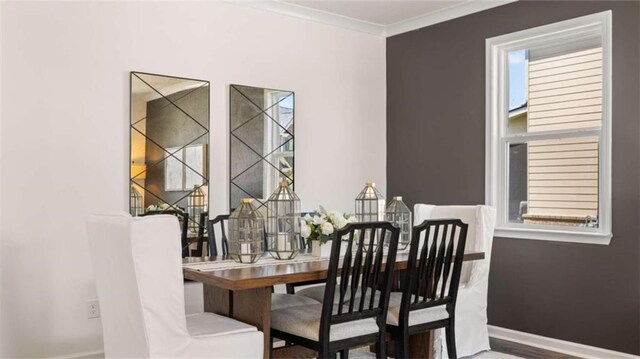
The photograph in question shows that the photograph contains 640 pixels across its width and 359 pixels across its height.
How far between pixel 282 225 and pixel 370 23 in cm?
277

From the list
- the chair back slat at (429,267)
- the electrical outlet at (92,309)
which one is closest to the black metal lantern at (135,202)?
the electrical outlet at (92,309)

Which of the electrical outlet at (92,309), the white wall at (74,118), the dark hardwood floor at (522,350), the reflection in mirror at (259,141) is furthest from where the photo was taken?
the reflection in mirror at (259,141)

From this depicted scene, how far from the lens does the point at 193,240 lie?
4.31m

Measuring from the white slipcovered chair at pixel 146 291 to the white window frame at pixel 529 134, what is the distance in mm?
2588

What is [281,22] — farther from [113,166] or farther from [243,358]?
[243,358]

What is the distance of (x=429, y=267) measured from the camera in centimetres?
324

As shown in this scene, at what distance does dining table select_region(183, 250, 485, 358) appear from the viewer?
2633 mm

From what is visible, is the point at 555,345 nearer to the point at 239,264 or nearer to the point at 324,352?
the point at 324,352

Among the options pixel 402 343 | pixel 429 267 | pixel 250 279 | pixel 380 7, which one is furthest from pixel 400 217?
pixel 380 7

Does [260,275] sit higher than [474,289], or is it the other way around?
[260,275]

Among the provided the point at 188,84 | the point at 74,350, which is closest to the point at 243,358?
the point at 74,350

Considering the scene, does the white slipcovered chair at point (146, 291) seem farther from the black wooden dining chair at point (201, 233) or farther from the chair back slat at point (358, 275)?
the black wooden dining chair at point (201, 233)

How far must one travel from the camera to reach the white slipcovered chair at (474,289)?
13.0 ft

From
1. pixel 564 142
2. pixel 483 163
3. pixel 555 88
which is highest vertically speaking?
pixel 555 88
